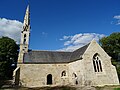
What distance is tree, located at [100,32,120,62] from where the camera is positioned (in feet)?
117

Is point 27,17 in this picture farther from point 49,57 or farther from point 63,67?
point 63,67

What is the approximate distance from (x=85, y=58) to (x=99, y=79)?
418 cm

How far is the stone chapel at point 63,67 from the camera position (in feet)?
73.9

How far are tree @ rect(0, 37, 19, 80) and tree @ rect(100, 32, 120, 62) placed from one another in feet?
84.6

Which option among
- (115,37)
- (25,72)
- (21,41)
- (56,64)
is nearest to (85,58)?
(56,64)

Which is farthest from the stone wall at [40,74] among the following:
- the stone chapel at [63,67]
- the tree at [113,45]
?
the tree at [113,45]

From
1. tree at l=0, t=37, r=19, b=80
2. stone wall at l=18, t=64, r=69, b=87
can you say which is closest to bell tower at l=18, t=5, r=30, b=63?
stone wall at l=18, t=64, r=69, b=87

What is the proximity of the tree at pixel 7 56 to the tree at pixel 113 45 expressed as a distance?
25.8 m

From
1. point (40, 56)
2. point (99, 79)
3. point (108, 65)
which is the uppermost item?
point (40, 56)

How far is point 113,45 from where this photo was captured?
120ft

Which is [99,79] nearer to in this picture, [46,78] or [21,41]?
[46,78]

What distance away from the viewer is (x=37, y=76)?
25.8m

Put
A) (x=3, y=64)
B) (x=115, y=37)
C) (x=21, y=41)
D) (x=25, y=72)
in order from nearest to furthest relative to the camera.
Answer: (x=25, y=72) → (x=21, y=41) → (x=3, y=64) → (x=115, y=37)

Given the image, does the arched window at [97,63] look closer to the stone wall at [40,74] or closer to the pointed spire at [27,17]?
the stone wall at [40,74]
